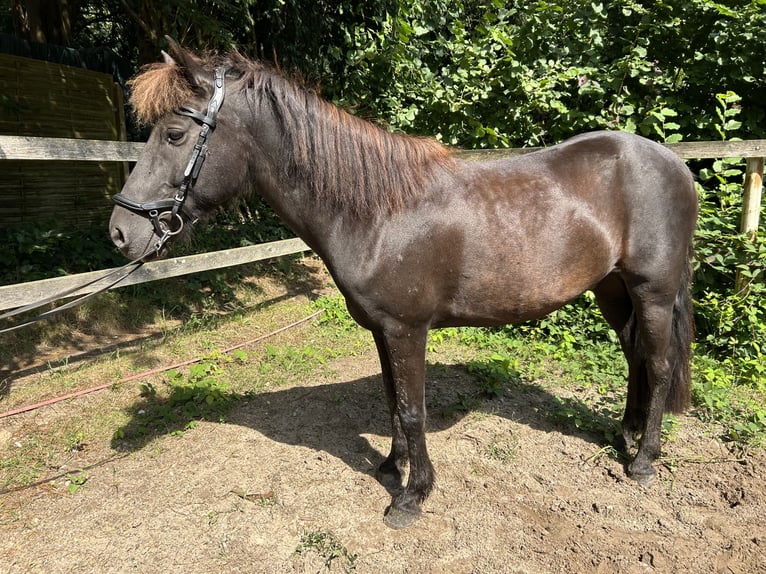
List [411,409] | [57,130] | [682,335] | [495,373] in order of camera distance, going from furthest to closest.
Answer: [57,130]
[495,373]
[682,335]
[411,409]

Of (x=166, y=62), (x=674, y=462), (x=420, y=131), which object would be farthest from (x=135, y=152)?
(x=674, y=462)

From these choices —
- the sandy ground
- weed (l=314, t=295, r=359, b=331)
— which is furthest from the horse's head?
weed (l=314, t=295, r=359, b=331)

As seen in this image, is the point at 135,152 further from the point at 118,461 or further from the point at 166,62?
the point at 118,461

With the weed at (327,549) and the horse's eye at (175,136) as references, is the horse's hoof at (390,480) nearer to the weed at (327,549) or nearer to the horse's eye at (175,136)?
the weed at (327,549)

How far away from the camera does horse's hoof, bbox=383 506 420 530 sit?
233cm

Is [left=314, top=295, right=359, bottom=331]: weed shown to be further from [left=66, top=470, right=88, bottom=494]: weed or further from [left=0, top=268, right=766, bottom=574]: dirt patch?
[left=66, top=470, right=88, bottom=494]: weed

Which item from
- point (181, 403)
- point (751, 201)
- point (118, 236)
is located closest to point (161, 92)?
point (118, 236)

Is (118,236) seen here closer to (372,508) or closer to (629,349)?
(372,508)

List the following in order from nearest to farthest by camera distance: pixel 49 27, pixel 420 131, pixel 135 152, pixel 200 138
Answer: pixel 200 138, pixel 135 152, pixel 420 131, pixel 49 27

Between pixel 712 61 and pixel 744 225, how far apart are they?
1.84 metres

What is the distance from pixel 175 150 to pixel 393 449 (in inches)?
76.5

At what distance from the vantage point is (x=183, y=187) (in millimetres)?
1984

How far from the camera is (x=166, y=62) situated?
6.64 feet

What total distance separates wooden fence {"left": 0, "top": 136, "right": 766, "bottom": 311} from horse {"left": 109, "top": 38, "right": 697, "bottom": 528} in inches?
47.9
